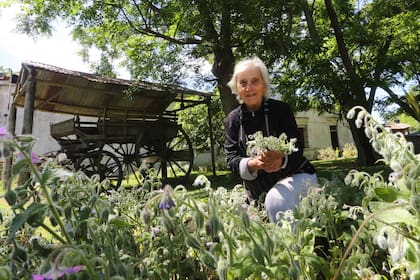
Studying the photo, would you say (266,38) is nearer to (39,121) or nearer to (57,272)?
(57,272)

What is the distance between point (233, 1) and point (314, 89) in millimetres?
4780

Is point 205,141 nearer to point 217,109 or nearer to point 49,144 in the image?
point 217,109

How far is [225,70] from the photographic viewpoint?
363 inches

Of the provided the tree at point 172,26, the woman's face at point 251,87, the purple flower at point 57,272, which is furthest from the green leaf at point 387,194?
the tree at point 172,26

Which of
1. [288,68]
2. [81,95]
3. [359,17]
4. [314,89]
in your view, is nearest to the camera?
[81,95]

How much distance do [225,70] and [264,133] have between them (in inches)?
283

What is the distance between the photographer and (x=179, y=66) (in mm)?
9445

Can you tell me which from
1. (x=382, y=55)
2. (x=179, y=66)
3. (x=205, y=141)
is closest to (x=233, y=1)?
(x=179, y=66)

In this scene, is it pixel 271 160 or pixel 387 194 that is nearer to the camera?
pixel 387 194

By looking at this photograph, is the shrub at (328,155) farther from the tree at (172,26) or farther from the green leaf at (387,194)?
the green leaf at (387,194)

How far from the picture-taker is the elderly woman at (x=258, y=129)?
2053 mm

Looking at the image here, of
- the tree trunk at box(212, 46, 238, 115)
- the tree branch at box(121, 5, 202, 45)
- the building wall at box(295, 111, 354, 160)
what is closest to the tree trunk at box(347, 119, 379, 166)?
the tree trunk at box(212, 46, 238, 115)

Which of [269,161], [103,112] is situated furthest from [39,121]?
[269,161]

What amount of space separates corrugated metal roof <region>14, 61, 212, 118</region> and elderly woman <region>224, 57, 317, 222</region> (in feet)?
21.9
